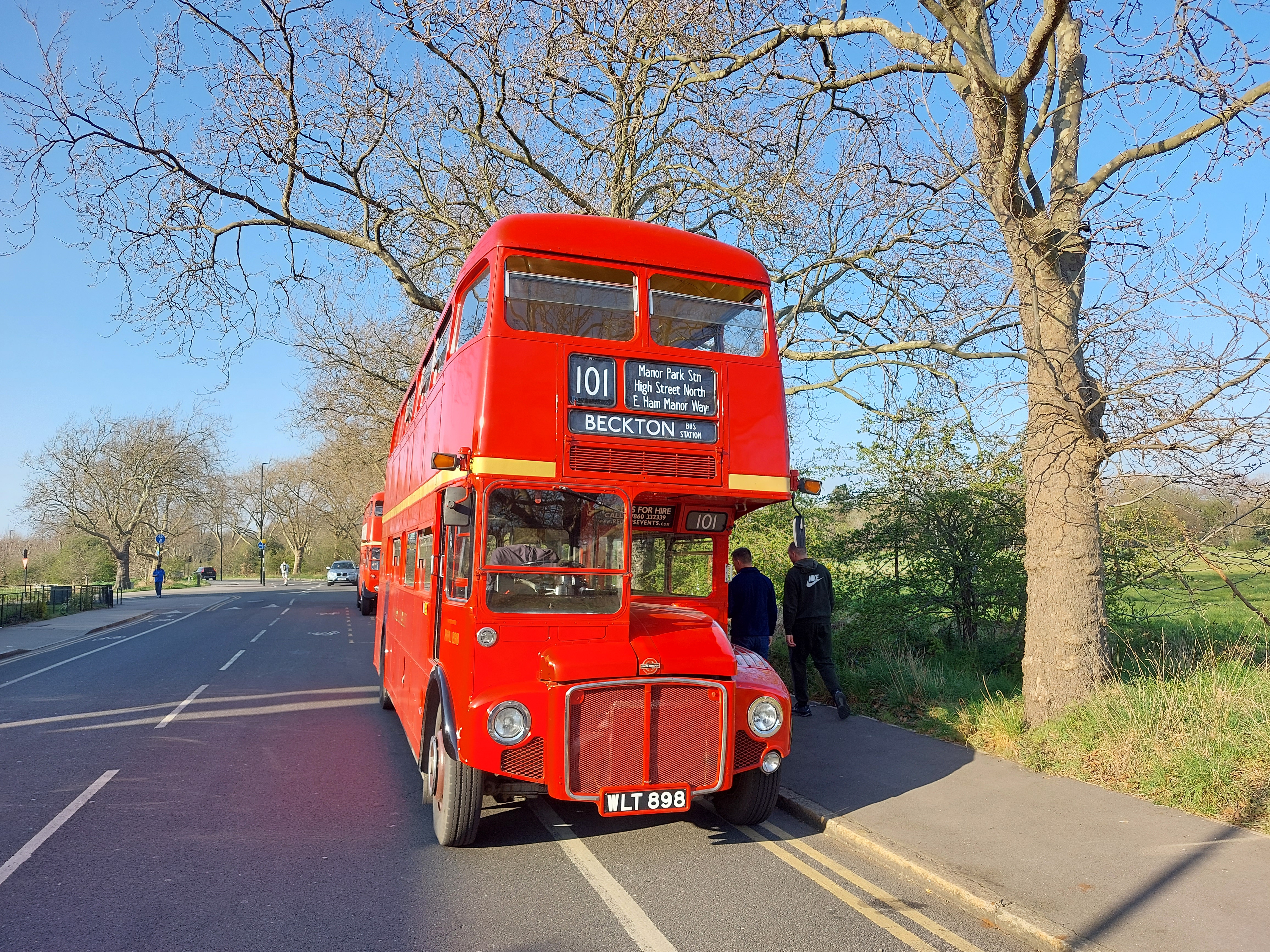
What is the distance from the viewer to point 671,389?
18.8ft

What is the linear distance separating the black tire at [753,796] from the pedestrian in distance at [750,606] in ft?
10.1

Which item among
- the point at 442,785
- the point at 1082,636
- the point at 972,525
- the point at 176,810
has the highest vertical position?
the point at 972,525

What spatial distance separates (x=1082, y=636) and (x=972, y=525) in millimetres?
3249

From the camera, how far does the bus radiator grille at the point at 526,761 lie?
4.92 meters

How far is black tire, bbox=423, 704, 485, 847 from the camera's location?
515cm

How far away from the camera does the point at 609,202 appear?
1582cm

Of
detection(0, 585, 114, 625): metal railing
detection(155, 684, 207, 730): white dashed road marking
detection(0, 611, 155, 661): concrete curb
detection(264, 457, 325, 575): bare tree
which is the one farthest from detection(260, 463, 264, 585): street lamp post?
detection(155, 684, 207, 730): white dashed road marking

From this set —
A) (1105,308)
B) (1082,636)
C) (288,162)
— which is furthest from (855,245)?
(288,162)

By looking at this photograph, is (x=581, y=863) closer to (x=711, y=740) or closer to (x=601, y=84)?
(x=711, y=740)

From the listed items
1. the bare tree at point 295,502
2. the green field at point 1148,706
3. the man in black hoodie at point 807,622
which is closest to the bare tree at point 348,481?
the bare tree at point 295,502

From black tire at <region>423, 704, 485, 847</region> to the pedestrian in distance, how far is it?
13.4 ft

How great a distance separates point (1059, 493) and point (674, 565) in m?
3.65

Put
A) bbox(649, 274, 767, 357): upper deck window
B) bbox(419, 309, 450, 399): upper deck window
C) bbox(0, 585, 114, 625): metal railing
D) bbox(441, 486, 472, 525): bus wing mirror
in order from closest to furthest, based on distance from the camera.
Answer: bbox(441, 486, 472, 525): bus wing mirror
bbox(649, 274, 767, 357): upper deck window
bbox(419, 309, 450, 399): upper deck window
bbox(0, 585, 114, 625): metal railing

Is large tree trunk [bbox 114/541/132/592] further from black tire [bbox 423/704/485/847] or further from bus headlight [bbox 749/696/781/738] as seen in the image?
bus headlight [bbox 749/696/781/738]
